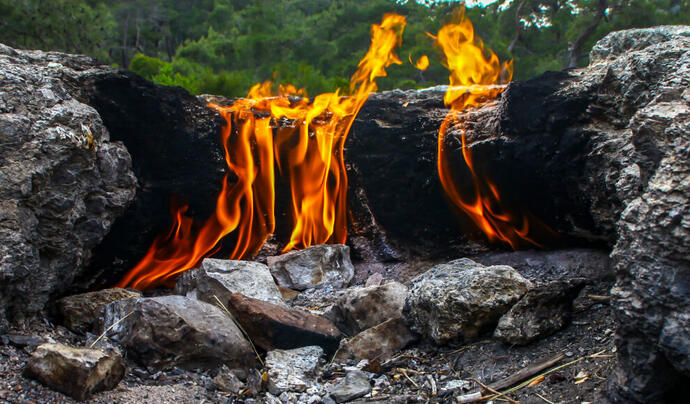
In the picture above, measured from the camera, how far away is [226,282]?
4.18m

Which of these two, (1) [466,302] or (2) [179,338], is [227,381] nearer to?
(2) [179,338]

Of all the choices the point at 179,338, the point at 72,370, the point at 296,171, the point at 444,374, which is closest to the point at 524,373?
the point at 444,374

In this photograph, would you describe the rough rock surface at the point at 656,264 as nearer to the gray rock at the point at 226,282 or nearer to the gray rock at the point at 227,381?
the gray rock at the point at 227,381

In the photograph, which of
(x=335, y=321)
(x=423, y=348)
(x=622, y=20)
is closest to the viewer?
(x=423, y=348)

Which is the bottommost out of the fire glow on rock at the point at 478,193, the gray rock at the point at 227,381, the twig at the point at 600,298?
the gray rock at the point at 227,381

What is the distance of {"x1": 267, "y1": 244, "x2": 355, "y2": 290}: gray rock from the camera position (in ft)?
16.3

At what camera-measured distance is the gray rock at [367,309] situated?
371 cm

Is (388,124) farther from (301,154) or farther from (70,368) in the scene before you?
(70,368)

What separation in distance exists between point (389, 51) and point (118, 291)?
413 cm

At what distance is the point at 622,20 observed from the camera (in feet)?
44.6

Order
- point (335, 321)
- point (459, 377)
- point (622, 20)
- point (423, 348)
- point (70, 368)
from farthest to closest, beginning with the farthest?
point (622, 20), point (335, 321), point (423, 348), point (459, 377), point (70, 368)

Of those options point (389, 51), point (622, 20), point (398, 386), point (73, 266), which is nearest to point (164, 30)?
point (622, 20)

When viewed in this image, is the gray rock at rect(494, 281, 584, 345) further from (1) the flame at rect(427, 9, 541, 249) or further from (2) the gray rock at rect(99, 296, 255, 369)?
(1) the flame at rect(427, 9, 541, 249)

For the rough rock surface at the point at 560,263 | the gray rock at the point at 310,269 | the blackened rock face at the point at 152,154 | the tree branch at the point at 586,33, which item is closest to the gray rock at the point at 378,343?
the rough rock surface at the point at 560,263
